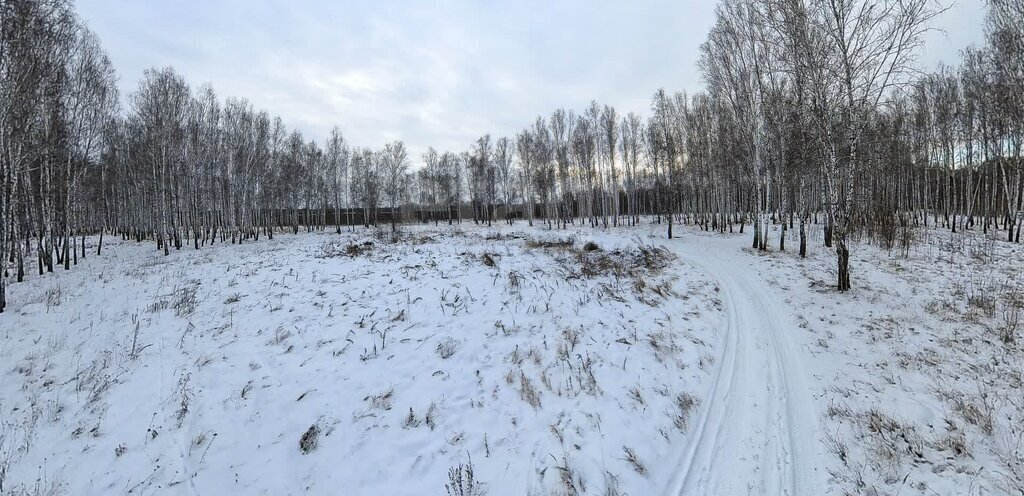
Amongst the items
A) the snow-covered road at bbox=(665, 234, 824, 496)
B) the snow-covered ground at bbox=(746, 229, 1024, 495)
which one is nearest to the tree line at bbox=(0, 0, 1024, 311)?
the snow-covered ground at bbox=(746, 229, 1024, 495)

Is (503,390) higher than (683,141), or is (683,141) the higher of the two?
(683,141)

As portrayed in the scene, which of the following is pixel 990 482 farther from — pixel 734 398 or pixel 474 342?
pixel 474 342

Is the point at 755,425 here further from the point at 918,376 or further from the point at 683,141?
the point at 683,141

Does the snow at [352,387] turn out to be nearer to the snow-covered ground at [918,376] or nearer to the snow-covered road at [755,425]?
the snow-covered road at [755,425]

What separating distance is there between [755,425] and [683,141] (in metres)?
35.4

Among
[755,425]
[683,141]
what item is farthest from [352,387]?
[683,141]

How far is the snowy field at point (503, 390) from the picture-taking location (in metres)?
3.84

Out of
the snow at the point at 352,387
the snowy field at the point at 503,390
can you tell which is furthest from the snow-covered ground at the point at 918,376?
the snow at the point at 352,387

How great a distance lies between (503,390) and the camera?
17.1ft

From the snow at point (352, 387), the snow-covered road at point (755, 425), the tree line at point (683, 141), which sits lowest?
the snow-covered road at point (755, 425)

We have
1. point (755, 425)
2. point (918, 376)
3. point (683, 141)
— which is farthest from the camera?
point (683, 141)

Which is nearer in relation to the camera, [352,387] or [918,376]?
[352,387]

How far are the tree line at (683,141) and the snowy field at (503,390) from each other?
4954 millimetres

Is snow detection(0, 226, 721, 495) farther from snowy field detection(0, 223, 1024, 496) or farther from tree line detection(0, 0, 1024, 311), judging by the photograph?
tree line detection(0, 0, 1024, 311)
